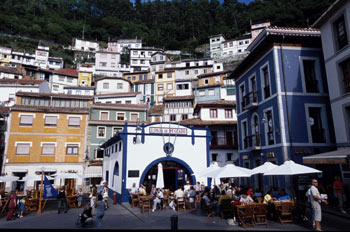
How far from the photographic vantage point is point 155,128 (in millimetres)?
18844

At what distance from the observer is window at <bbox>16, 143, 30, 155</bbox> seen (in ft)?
92.9

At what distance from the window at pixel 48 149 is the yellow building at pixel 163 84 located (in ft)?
90.1

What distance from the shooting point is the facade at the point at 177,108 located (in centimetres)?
4297

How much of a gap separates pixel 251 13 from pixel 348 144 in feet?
278

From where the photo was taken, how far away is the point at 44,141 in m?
29.3

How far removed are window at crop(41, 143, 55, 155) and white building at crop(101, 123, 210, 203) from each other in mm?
13117

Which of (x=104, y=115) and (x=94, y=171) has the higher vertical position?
(x=104, y=115)

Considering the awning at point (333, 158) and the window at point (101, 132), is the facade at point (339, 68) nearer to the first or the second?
the awning at point (333, 158)

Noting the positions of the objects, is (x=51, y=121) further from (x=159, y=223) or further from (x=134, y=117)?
(x=159, y=223)

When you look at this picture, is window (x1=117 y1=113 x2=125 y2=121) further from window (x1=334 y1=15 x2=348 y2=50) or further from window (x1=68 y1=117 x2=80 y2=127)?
window (x1=334 y1=15 x2=348 y2=50)

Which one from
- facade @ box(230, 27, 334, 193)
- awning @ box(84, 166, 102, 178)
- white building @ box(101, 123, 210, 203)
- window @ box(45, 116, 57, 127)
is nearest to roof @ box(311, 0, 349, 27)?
facade @ box(230, 27, 334, 193)

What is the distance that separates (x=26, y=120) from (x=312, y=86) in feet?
98.8

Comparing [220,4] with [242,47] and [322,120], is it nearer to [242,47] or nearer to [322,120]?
[242,47]

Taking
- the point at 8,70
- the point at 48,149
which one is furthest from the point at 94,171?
the point at 8,70
